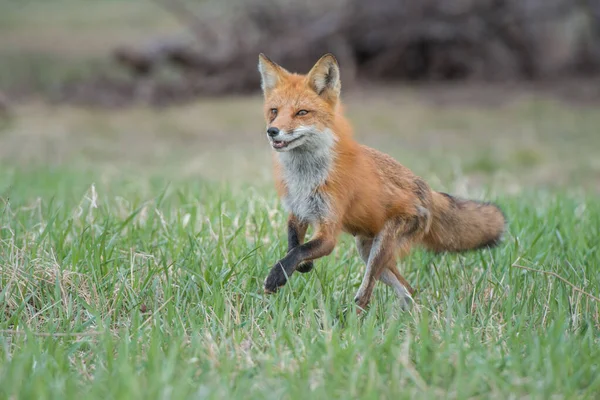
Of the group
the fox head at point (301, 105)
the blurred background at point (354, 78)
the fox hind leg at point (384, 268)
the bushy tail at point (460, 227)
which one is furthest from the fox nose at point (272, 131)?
the blurred background at point (354, 78)

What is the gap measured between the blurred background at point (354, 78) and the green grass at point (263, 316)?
826cm

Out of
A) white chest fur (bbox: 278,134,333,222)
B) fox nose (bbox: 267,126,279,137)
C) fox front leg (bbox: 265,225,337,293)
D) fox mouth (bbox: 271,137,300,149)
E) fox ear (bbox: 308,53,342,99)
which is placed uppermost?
fox ear (bbox: 308,53,342,99)

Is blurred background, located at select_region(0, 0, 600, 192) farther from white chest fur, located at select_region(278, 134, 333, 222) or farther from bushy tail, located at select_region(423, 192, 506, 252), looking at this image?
white chest fur, located at select_region(278, 134, 333, 222)

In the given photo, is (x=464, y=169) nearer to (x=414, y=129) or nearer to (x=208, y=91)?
(x=414, y=129)

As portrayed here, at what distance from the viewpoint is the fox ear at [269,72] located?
5.19 metres

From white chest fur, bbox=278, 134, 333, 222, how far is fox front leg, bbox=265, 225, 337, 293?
12cm

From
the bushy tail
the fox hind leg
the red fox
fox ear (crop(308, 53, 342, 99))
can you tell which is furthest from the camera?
the bushy tail

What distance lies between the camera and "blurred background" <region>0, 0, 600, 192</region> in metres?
15.0

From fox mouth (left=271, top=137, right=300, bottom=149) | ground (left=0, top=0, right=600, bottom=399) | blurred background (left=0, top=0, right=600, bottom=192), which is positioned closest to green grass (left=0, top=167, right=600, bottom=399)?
ground (left=0, top=0, right=600, bottom=399)

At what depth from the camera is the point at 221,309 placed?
4605 millimetres

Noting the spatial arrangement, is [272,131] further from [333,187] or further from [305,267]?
[305,267]

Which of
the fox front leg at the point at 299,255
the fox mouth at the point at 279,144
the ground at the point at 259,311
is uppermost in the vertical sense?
the fox mouth at the point at 279,144

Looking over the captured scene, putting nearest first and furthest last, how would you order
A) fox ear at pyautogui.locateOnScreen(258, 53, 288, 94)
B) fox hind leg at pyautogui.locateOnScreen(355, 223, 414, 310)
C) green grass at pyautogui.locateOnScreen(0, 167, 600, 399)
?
green grass at pyautogui.locateOnScreen(0, 167, 600, 399)
fox hind leg at pyautogui.locateOnScreen(355, 223, 414, 310)
fox ear at pyautogui.locateOnScreen(258, 53, 288, 94)

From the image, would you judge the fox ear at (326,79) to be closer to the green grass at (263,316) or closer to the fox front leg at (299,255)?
the fox front leg at (299,255)
